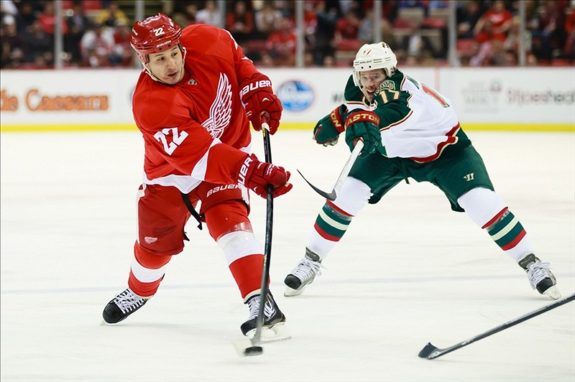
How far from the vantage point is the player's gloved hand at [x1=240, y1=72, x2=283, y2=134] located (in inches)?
146

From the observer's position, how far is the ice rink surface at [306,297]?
3428mm

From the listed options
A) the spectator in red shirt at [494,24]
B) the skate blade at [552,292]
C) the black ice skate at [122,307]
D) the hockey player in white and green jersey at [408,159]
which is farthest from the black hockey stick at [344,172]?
the spectator in red shirt at [494,24]

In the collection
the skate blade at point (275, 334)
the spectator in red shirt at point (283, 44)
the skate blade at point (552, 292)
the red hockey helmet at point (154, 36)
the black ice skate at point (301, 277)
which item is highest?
the red hockey helmet at point (154, 36)

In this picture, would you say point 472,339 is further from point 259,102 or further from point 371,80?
point 371,80

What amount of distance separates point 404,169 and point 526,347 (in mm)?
1082

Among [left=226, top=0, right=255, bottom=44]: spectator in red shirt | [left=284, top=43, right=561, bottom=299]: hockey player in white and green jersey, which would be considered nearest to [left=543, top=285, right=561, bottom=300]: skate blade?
[left=284, top=43, right=561, bottom=299]: hockey player in white and green jersey

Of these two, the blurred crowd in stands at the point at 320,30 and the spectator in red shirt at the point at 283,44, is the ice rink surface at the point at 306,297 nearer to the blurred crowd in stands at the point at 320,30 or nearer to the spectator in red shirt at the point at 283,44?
the blurred crowd in stands at the point at 320,30

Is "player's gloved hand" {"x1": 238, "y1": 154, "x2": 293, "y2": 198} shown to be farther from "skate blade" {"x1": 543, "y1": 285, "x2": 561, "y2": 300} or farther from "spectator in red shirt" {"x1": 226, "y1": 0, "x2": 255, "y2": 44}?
"spectator in red shirt" {"x1": 226, "y1": 0, "x2": 255, "y2": 44}

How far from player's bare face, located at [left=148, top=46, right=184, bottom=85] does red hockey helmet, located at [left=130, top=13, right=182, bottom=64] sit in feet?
0.06

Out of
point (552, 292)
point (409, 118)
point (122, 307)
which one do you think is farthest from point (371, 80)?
point (122, 307)

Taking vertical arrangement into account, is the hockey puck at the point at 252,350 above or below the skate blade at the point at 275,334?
above

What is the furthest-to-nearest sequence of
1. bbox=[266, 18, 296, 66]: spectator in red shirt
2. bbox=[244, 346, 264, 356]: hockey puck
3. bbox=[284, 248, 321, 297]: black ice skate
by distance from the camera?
bbox=[266, 18, 296, 66]: spectator in red shirt → bbox=[284, 248, 321, 297]: black ice skate → bbox=[244, 346, 264, 356]: hockey puck

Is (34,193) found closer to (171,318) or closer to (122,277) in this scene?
(122,277)

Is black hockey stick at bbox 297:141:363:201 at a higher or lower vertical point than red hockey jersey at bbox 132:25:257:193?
lower
